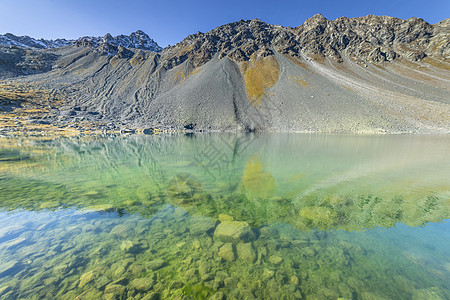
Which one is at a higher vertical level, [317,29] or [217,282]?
[317,29]

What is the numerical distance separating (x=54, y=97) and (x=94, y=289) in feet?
440

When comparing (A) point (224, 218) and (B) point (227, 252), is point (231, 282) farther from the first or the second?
(A) point (224, 218)

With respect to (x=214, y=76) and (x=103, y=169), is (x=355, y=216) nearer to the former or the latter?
(x=103, y=169)

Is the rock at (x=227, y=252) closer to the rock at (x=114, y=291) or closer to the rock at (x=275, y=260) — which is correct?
the rock at (x=275, y=260)

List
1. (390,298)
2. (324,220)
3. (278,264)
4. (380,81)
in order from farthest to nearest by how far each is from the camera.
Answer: (380,81)
(324,220)
(278,264)
(390,298)

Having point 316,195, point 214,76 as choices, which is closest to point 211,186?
point 316,195

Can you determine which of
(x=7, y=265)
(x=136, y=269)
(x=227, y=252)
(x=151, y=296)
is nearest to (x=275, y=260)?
(x=227, y=252)

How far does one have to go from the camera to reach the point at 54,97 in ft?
330

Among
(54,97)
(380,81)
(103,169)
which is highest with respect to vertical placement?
(380,81)

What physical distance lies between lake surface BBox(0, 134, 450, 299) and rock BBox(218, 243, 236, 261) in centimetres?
6

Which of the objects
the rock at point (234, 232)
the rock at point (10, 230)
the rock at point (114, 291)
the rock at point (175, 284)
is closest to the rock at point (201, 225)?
the rock at point (234, 232)

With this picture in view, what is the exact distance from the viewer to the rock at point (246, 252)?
264 inches

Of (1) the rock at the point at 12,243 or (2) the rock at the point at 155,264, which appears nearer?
(2) the rock at the point at 155,264

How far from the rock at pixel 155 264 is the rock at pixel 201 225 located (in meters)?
1.98
